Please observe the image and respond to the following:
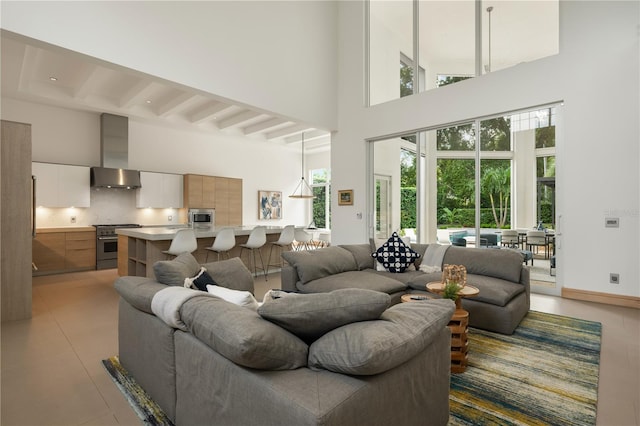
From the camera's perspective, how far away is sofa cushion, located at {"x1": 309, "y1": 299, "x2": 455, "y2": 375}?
1.22 metres

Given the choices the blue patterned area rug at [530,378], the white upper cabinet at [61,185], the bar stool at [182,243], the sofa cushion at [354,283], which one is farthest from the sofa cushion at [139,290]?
the white upper cabinet at [61,185]

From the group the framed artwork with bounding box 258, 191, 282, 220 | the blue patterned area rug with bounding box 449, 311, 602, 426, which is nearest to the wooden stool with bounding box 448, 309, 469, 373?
the blue patterned area rug with bounding box 449, 311, 602, 426

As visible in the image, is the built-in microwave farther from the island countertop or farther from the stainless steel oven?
the island countertop

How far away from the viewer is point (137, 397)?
2088 millimetres

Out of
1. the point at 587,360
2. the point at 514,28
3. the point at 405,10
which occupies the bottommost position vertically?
the point at 587,360

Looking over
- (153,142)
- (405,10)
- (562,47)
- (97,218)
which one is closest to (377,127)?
(405,10)

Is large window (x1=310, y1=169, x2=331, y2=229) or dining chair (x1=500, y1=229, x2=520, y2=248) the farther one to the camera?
large window (x1=310, y1=169, x2=331, y2=229)

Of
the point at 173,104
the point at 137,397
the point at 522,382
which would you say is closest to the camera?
the point at 137,397

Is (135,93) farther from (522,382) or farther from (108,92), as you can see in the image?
(522,382)

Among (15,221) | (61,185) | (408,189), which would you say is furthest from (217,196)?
(15,221)

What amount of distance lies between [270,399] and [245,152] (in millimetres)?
9617

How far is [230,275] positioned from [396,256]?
2.09m

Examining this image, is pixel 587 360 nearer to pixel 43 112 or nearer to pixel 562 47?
pixel 562 47

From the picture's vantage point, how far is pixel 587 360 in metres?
2.60
